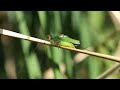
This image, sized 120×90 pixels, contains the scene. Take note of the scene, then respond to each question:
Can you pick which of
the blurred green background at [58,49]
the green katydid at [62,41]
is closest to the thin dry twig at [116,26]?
the blurred green background at [58,49]

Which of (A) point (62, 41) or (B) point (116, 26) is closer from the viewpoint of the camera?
(A) point (62, 41)

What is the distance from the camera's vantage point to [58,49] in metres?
1.05

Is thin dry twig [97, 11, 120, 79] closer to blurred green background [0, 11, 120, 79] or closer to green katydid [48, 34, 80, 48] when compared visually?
blurred green background [0, 11, 120, 79]

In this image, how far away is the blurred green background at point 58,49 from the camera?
Answer: 3.51 feet

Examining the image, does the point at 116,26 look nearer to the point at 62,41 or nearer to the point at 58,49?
the point at 58,49

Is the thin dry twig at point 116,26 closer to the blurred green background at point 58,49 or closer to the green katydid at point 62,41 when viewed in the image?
the blurred green background at point 58,49

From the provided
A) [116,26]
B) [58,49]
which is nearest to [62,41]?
[58,49]

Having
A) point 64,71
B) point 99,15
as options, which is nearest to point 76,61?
point 64,71

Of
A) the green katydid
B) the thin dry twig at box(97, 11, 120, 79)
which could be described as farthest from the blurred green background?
the green katydid

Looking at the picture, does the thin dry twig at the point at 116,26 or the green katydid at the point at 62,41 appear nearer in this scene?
the green katydid at the point at 62,41
